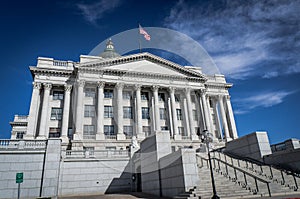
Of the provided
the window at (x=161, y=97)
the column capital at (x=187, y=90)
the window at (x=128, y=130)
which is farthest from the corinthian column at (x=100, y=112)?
the column capital at (x=187, y=90)

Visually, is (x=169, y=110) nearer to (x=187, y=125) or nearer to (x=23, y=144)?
(x=187, y=125)

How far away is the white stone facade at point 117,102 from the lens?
37719mm

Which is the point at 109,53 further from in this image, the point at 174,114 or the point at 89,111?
the point at 174,114

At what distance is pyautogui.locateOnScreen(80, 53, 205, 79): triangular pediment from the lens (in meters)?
41.7

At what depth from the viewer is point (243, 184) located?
15.0m

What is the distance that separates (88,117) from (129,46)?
27.4 metres

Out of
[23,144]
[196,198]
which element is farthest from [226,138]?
[23,144]

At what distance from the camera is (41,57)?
4144 cm

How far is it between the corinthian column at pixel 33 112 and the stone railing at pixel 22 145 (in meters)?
14.4

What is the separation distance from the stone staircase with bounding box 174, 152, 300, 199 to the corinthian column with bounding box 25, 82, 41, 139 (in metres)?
29.9

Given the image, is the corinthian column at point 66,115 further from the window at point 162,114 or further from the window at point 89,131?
the window at point 162,114

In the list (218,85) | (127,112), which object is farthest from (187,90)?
(127,112)

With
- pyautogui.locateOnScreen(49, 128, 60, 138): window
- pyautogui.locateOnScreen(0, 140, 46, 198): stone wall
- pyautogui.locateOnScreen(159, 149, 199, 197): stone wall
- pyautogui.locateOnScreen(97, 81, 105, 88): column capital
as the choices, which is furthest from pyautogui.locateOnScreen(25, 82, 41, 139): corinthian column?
pyautogui.locateOnScreen(159, 149, 199, 197): stone wall

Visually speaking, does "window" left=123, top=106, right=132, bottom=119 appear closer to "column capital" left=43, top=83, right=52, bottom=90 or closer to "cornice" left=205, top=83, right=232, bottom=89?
"column capital" left=43, top=83, right=52, bottom=90
